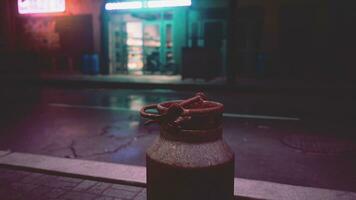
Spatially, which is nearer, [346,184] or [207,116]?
[207,116]

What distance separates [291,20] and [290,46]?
1177 millimetres

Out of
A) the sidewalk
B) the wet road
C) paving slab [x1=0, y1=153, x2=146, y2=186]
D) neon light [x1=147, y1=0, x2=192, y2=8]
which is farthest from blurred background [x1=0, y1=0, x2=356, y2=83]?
A: the sidewalk

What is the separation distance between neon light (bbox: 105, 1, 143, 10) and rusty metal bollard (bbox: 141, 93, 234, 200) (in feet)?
50.6

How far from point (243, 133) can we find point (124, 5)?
1262cm

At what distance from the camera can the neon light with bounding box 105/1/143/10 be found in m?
17.1

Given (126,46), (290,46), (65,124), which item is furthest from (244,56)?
(65,124)

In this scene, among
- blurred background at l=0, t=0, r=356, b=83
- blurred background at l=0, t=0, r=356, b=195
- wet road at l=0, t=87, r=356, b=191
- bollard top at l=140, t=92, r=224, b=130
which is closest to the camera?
bollard top at l=140, t=92, r=224, b=130

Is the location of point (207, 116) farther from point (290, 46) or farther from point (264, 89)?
point (290, 46)

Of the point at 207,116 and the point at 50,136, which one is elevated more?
the point at 207,116

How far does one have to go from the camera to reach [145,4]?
16922mm

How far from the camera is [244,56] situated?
17.5 metres

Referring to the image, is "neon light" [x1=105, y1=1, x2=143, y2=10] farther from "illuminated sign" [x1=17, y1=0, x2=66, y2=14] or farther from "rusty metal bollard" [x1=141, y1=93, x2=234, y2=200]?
"rusty metal bollard" [x1=141, y1=93, x2=234, y2=200]

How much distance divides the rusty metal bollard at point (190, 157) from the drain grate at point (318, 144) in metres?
3.55

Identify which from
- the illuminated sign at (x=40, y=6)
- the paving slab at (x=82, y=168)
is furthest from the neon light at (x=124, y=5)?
the paving slab at (x=82, y=168)
